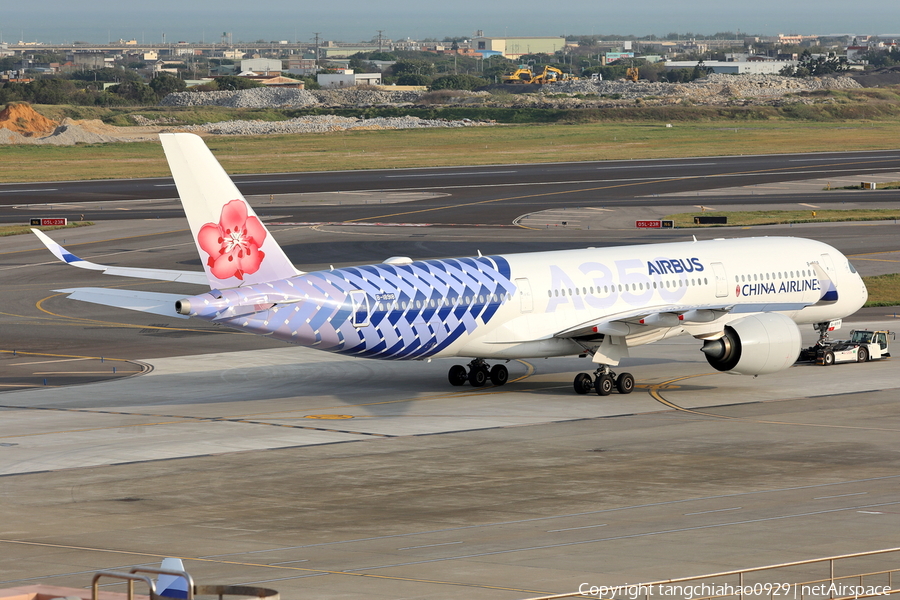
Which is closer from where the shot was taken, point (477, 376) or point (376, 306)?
point (376, 306)

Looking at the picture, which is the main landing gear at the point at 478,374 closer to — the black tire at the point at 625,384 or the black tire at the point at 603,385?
the black tire at the point at 603,385

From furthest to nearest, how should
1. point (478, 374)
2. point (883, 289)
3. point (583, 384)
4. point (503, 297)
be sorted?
1. point (883, 289)
2. point (478, 374)
3. point (583, 384)
4. point (503, 297)

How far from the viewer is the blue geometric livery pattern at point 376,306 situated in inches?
1453

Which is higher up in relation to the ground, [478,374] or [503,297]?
[503,297]

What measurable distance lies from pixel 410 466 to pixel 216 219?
10076mm

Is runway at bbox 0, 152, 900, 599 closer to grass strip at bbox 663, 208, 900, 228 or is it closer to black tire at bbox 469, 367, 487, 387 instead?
black tire at bbox 469, 367, 487, 387

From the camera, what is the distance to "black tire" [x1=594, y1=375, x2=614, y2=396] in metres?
43.9

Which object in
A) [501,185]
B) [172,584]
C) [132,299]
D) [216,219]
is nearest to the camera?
[172,584]

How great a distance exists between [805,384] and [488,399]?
12.7 metres

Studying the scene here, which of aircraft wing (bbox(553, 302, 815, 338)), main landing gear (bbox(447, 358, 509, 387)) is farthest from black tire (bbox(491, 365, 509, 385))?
aircraft wing (bbox(553, 302, 815, 338))

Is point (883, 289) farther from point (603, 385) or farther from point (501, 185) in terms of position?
point (501, 185)

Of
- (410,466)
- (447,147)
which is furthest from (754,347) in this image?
(447,147)

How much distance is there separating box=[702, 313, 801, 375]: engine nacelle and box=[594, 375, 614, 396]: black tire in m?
3.67

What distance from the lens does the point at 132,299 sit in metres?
37.9
